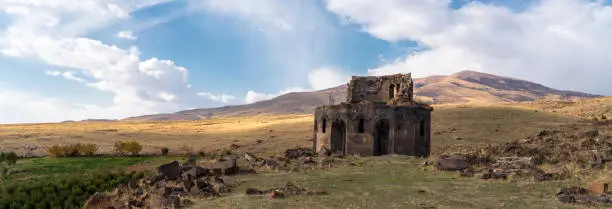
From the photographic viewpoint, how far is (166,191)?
45.2 ft

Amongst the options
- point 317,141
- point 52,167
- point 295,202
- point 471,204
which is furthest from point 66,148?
point 471,204

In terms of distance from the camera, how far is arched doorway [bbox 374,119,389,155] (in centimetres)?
2961

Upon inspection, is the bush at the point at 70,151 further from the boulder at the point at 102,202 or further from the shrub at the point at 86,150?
the boulder at the point at 102,202

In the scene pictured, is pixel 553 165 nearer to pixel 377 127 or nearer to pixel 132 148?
pixel 377 127

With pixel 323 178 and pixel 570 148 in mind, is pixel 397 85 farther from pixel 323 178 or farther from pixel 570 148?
pixel 323 178

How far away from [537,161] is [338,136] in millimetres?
14400

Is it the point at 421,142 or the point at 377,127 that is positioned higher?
the point at 377,127

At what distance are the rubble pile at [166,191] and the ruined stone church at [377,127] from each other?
12646mm

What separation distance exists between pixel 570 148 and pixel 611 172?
7.25 metres

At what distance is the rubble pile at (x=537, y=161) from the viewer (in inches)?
624

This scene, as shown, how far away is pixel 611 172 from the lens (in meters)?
14.4

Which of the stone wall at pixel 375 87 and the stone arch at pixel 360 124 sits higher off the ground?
the stone wall at pixel 375 87

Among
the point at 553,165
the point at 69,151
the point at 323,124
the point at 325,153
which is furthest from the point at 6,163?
the point at 553,165

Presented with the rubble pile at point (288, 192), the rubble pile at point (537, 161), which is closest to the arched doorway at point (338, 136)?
the rubble pile at point (537, 161)
